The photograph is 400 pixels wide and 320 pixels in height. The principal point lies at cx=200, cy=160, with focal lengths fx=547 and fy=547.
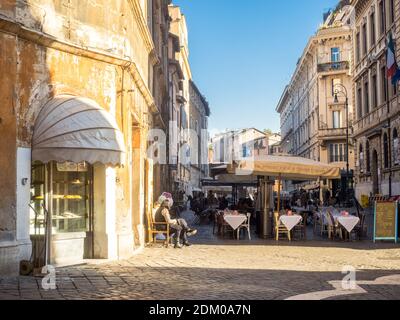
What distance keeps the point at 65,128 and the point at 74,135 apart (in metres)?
0.21

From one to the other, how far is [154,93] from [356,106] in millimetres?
24858

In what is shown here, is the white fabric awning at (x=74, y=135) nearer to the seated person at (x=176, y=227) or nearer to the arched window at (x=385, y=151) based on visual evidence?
the seated person at (x=176, y=227)

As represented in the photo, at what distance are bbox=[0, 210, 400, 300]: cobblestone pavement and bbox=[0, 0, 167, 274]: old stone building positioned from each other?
35.0 inches

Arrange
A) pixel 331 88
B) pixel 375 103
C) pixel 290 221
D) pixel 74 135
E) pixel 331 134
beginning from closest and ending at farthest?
1. pixel 74 135
2. pixel 290 221
3. pixel 375 103
4. pixel 331 134
5. pixel 331 88

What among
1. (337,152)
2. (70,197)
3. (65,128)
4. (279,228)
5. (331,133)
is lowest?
(279,228)

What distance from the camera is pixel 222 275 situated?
9.58m

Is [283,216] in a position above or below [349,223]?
above

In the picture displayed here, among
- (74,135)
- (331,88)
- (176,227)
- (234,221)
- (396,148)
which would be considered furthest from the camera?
(331,88)

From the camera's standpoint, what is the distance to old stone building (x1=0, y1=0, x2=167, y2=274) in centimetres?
971

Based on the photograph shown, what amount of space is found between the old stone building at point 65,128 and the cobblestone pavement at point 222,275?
0.89 metres

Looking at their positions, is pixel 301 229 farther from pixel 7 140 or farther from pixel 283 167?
pixel 7 140

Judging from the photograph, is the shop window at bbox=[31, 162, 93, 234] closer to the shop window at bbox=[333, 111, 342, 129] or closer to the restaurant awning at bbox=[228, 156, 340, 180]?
the restaurant awning at bbox=[228, 156, 340, 180]

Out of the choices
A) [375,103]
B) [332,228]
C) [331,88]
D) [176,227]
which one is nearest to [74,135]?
[176,227]

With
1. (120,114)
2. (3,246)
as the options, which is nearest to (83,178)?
(120,114)
